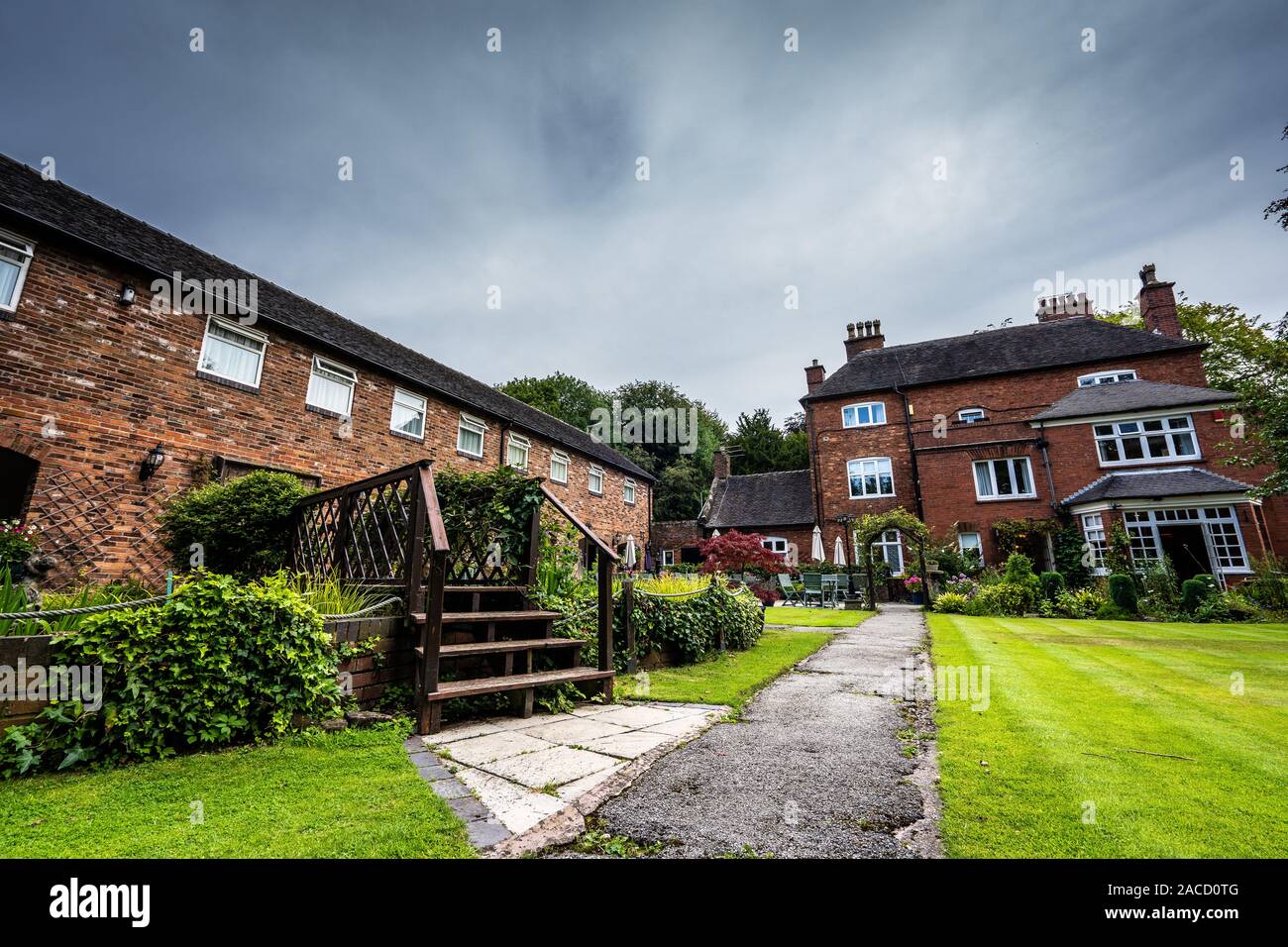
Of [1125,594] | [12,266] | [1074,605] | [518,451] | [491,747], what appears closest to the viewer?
[491,747]

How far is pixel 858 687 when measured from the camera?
16.3ft

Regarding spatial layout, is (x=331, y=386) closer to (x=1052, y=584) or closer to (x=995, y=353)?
(x=1052, y=584)

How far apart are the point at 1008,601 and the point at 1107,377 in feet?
→ 45.2

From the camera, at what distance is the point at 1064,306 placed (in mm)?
24672

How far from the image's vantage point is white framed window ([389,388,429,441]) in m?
12.9

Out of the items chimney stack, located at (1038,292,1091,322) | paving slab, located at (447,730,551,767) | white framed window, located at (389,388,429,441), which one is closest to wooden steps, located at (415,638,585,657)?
paving slab, located at (447,730,551,767)

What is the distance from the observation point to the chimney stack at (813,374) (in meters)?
25.1

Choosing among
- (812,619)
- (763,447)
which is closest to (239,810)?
(812,619)

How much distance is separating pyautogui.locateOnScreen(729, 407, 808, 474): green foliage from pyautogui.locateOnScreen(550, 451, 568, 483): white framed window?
63.4 ft

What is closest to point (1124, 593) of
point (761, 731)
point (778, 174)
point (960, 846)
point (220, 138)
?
point (778, 174)

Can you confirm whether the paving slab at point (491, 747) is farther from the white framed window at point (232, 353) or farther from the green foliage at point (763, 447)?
the green foliage at point (763, 447)

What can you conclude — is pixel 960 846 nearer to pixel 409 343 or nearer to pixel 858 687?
pixel 858 687

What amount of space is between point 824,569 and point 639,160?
1531cm

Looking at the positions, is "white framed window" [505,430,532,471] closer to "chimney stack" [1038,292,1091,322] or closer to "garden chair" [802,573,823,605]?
A: "garden chair" [802,573,823,605]
